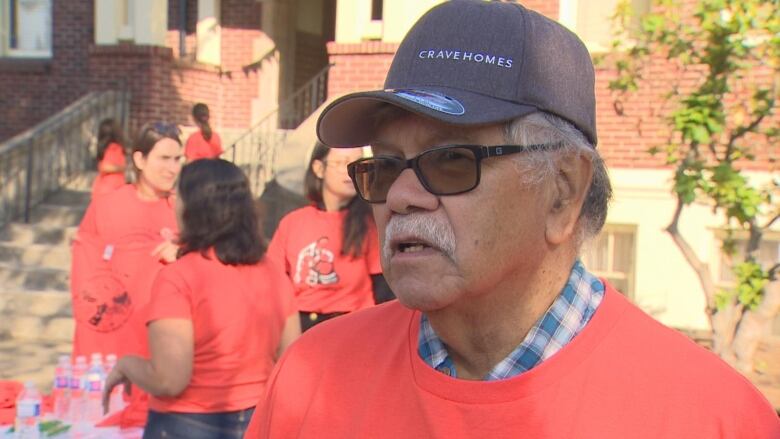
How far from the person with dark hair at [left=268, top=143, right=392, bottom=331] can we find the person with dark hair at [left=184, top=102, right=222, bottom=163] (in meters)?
5.63

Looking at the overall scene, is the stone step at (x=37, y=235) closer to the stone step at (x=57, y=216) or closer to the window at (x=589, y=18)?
the stone step at (x=57, y=216)

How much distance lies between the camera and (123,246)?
5672 mm

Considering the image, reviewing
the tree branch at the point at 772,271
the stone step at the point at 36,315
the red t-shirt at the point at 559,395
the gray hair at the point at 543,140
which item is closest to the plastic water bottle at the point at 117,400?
the red t-shirt at the point at 559,395

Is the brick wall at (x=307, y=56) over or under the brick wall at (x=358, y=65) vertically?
over

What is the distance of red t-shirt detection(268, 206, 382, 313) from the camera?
16.3 feet

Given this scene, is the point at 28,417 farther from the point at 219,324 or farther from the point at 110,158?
the point at 110,158

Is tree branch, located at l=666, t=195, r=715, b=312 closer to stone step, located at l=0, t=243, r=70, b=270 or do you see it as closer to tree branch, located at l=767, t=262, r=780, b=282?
tree branch, located at l=767, t=262, r=780, b=282

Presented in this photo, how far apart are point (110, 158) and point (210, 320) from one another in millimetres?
5137

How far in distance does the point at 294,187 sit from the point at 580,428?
9416 millimetres

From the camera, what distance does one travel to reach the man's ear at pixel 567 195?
175 cm

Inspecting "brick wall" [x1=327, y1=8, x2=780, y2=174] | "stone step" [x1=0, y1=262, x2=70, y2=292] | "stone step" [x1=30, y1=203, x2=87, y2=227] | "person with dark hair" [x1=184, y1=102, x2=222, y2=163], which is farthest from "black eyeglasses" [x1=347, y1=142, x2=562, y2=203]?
"stone step" [x1=30, y1=203, x2=87, y2=227]

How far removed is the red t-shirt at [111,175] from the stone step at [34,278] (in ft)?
7.37

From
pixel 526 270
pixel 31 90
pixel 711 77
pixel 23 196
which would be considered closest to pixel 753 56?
pixel 711 77

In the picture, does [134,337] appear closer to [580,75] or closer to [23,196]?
[580,75]
